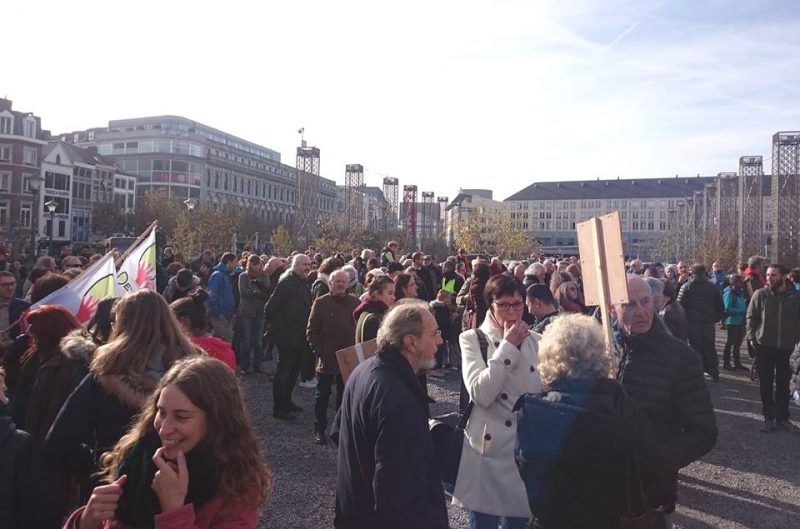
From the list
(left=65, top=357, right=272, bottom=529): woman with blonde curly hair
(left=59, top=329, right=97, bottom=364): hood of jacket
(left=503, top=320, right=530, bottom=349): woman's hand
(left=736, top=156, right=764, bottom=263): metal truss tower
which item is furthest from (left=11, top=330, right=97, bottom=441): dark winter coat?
(left=736, top=156, right=764, bottom=263): metal truss tower

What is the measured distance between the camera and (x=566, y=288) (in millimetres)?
7109

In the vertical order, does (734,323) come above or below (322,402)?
above

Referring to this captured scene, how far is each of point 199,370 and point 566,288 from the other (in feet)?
17.5

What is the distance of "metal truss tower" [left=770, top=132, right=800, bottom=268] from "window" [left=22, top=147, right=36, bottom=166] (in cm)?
5973

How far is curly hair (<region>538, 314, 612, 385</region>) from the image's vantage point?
9.11ft

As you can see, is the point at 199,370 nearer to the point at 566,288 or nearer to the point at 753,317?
the point at 566,288

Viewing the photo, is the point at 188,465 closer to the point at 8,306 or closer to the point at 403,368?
the point at 403,368

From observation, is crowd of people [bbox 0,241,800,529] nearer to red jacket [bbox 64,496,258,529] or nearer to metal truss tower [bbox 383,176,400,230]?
red jacket [bbox 64,496,258,529]

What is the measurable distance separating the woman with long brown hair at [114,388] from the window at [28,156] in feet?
214

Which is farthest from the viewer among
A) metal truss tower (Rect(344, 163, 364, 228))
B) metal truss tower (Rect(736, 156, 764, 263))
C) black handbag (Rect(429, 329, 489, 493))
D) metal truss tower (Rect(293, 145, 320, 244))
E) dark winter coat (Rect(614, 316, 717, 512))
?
metal truss tower (Rect(344, 163, 364, 228))

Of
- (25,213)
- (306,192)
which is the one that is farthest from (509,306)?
(25,213)

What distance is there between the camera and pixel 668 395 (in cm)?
323

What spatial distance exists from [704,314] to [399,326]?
32.2 feet

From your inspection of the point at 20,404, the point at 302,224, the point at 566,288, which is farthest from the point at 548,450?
the point at 302,224
